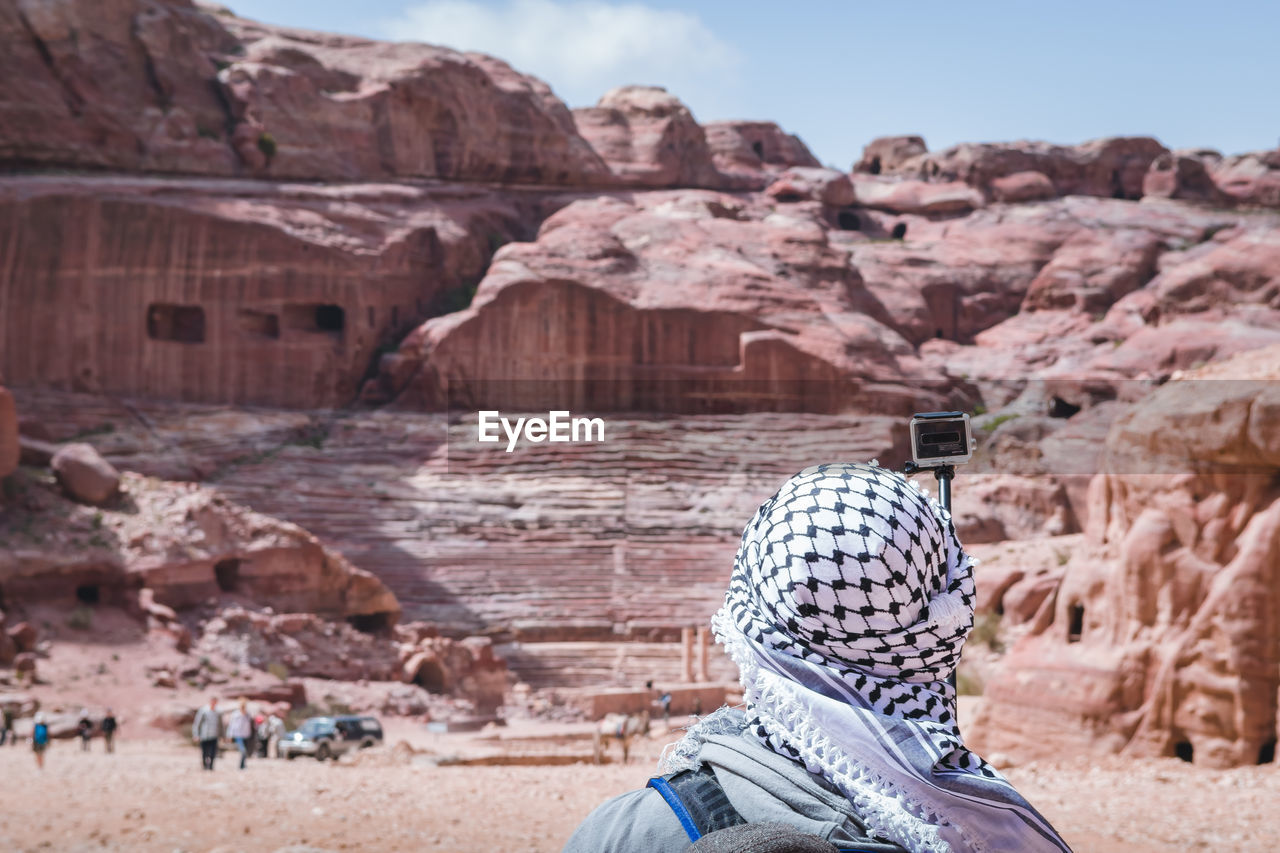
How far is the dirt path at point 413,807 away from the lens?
9.84 m

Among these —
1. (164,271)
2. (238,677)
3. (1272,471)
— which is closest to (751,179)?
(164,271)

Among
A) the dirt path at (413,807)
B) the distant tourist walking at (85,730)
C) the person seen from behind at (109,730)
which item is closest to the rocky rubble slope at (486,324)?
the distant tourist walking at (85,730)

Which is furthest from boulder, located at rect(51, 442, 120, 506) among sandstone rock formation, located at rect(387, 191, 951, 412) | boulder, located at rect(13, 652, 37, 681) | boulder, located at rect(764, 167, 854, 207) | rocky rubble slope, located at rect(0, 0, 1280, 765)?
boulder, located at rect(764, 167, 854, 207)

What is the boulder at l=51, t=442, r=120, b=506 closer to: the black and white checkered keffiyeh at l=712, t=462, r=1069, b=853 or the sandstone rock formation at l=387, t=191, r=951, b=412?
the sandstone rock formation at l=387, t=191, r=951, b=412

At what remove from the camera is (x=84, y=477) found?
26453 mm

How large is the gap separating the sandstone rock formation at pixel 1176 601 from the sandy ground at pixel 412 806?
485 mm

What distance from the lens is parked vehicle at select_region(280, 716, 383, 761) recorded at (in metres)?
18.8

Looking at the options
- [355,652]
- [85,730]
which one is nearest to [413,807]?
[85,730]

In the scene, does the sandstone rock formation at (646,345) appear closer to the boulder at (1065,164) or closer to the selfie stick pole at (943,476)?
the boulder at (1065,164)

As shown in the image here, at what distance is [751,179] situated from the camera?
55719 millimetres

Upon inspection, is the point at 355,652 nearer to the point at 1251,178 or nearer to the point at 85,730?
the point at 85,730

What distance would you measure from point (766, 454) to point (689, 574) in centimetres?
597

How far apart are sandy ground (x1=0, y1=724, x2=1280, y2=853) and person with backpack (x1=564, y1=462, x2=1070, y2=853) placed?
8380mm

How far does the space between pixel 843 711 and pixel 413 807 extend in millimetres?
11067
